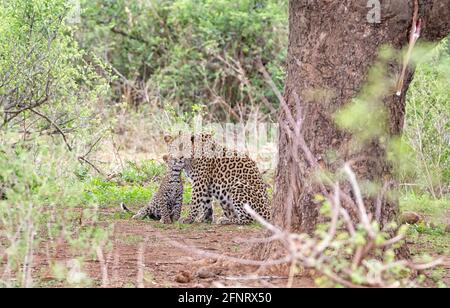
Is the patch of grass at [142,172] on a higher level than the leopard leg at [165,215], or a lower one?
higher

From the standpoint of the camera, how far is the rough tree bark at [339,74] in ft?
19.1

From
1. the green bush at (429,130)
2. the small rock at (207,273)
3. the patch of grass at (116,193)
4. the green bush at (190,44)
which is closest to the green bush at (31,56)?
the patch of grass at (116,193)

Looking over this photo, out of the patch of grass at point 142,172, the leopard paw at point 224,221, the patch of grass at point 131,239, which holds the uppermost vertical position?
the patch of grass at point 142,172

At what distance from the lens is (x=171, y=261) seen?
21.3ft

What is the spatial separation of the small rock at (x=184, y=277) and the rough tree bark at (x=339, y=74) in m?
0.72

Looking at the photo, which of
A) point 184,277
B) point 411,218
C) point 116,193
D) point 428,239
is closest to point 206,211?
point 116,193

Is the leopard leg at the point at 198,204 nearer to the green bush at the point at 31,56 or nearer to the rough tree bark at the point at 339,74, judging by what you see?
the green bush at the point at 31,56

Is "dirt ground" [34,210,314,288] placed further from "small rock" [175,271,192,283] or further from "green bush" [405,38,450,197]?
"green bush" [405,38,450,197]

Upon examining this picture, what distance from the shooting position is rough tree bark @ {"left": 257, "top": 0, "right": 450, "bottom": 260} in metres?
5.84

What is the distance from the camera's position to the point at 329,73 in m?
5.89

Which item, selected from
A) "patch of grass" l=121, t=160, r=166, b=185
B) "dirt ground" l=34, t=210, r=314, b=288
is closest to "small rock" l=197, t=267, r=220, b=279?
"dirt ground" l=34, t=210, r=314, b=288
